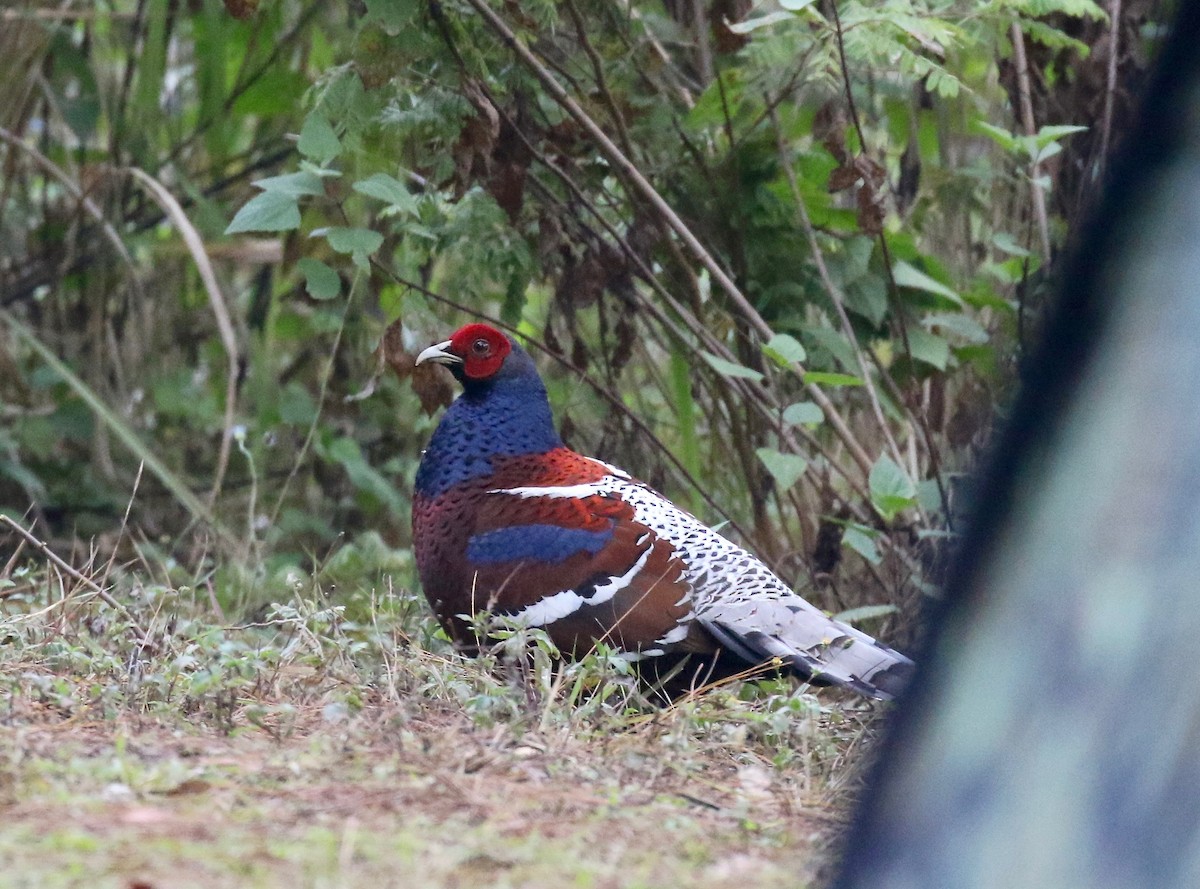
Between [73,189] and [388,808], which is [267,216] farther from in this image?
[73,189]

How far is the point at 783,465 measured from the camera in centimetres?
376

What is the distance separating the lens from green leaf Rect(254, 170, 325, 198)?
365 cm

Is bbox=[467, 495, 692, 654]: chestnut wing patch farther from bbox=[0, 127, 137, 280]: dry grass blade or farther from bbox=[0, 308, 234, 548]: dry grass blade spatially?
bbox=[0, 127, 137, 280]: dry grass blade

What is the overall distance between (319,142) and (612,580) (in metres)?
1.30

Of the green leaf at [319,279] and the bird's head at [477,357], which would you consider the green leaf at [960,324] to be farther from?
the green leaf at [319,279]

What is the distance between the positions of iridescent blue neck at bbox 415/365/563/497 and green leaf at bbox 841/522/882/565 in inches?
31.8

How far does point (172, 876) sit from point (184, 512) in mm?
4230

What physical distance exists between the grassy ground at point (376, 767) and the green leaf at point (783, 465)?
56 cm

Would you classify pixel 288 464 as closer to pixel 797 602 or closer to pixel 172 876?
pixel 797 602

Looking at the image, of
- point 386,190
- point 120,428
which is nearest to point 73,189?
point 120,428

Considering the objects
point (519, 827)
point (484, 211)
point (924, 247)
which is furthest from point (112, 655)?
point (924, 247)

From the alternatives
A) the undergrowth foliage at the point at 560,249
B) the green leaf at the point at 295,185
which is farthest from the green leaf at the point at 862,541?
A: the green leaf at the point at 295,185

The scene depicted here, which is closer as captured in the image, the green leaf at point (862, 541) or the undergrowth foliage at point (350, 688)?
the undergrowth foliage at point (350, 688)

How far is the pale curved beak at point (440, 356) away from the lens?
3.91m
